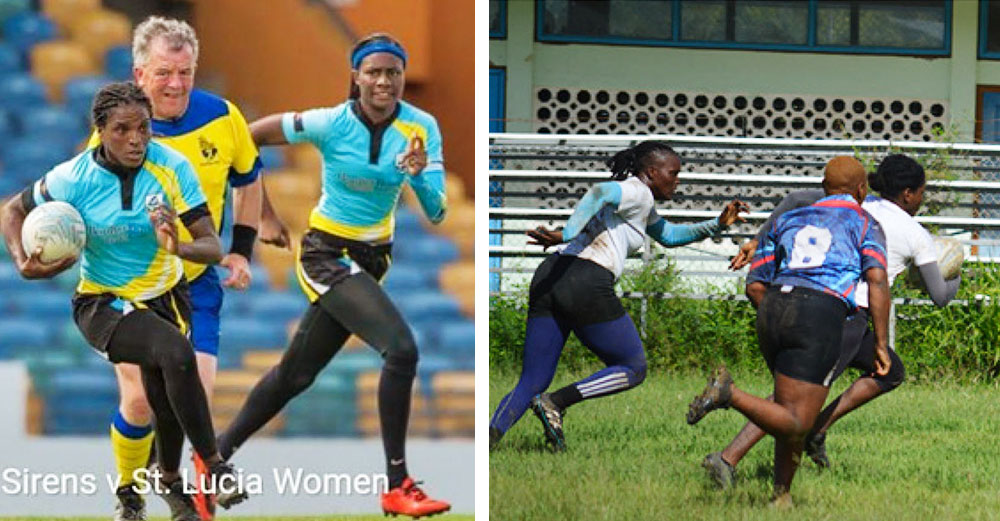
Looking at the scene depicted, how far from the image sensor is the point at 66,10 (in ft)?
23.0

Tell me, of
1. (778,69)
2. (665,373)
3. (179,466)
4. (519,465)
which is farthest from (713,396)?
(778,69)

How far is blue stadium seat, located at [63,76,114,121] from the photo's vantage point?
23.1 feet

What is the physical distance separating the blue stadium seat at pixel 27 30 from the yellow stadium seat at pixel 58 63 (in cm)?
3

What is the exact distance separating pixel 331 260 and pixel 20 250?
1.09m

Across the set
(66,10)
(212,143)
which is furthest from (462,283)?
(66,10)

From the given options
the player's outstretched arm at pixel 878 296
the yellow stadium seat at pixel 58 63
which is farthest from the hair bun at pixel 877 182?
the yellow stadium seat at pixel 58 63

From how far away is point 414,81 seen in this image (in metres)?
7.16

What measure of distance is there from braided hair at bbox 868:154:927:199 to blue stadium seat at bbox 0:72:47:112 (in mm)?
4526

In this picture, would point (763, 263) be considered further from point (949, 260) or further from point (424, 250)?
point (424, 250)

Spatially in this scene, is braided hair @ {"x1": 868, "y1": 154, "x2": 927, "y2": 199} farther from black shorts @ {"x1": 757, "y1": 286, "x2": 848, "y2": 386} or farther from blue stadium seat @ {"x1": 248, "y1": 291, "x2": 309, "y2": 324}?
blue stadium seat @ {"x1": 248, "y1": 291, "x2": 309, "y2": 324}

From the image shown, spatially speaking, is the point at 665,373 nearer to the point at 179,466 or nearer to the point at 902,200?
the point at 902,200

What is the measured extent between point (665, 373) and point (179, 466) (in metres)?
7.37

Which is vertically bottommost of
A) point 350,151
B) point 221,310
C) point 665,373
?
point 665,373

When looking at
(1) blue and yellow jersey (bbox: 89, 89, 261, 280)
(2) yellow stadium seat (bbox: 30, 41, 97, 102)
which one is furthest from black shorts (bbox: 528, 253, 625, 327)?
(2) yellow stadium seat (bbox: 30, 41, 97, 102)
